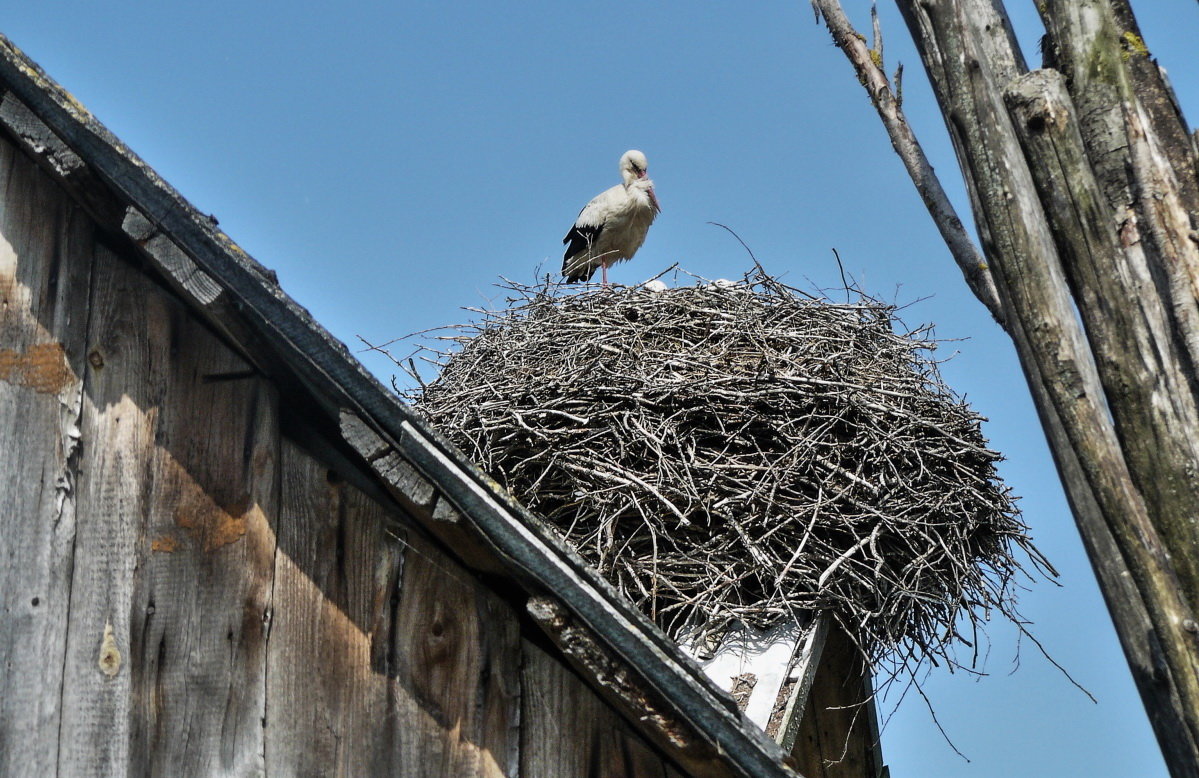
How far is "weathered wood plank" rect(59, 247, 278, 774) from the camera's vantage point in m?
3.14

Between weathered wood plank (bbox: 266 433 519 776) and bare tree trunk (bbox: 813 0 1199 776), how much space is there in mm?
1421

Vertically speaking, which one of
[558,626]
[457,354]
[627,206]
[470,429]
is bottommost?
[558,626]

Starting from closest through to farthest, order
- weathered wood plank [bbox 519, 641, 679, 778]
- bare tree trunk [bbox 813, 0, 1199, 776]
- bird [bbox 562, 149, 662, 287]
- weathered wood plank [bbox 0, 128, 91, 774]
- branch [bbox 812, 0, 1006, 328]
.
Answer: bare tree trunk [bbox 813, 0, 1199, 776], weathered wood plank [bbox 519, 641, 679, 778], weathered wood plank [bbox 0, 128, 91, 774], branch [bbox 812, 0, 1006, 328], bird [bbox 562, 149, 662, 287]

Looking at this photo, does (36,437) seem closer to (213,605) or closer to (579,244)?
(213,605)

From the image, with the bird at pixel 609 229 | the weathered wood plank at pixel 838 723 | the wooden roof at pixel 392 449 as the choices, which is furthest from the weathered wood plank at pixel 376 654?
the bird at pixel 609 229

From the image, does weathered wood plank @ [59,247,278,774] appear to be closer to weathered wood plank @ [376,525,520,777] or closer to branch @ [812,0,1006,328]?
weathered wood plank @ [376,525,520,777]

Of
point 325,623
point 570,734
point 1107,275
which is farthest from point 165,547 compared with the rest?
point 1107,275

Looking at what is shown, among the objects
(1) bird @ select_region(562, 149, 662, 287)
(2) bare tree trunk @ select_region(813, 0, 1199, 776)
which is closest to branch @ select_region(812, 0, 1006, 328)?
(2) bare tree trunk @ select_region(813, 0, 1199, 776)

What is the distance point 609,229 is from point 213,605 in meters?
7.45

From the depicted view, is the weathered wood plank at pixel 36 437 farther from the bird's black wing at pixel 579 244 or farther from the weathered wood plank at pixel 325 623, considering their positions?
the bird's black wing at pixel 579 244

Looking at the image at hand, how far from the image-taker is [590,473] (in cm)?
512

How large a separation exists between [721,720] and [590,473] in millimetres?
2573

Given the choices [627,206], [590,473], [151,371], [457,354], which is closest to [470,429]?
[590,473]

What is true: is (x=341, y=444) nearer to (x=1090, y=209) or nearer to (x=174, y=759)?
(x=174, y=759)
